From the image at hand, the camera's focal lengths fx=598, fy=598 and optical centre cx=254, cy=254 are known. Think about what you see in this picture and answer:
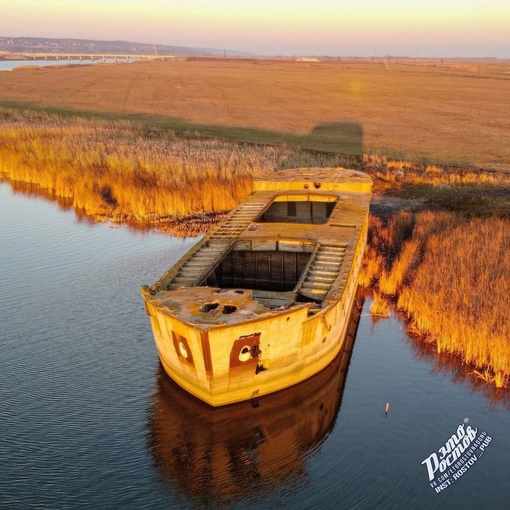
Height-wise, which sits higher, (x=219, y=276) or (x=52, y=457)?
(x=219, y=276)

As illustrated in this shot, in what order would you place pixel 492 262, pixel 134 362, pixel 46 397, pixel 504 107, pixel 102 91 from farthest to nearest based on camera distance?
pixel 102 91, pixel 504 107, pixel 492 262, pixel 134 362, pixel 46 397

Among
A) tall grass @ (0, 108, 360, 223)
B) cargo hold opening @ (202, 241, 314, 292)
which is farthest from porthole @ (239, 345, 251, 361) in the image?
tall grass @ (0, 108, 360, 223)

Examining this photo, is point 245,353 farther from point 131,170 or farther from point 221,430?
point 131,170

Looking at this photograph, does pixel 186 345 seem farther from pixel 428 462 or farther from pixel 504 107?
pixel 504 107

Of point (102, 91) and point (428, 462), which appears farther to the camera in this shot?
point (102, 91)

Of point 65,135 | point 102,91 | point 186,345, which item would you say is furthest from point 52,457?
point 102,91

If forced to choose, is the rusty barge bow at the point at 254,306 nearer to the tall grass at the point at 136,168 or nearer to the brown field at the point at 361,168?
the brown field at the point at 361,168

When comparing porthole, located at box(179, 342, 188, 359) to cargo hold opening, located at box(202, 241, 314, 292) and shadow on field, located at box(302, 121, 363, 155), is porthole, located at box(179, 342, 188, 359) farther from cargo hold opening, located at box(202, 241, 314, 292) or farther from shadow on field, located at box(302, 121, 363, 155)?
shadow on field, located at box(302, 121, 363, 155)
